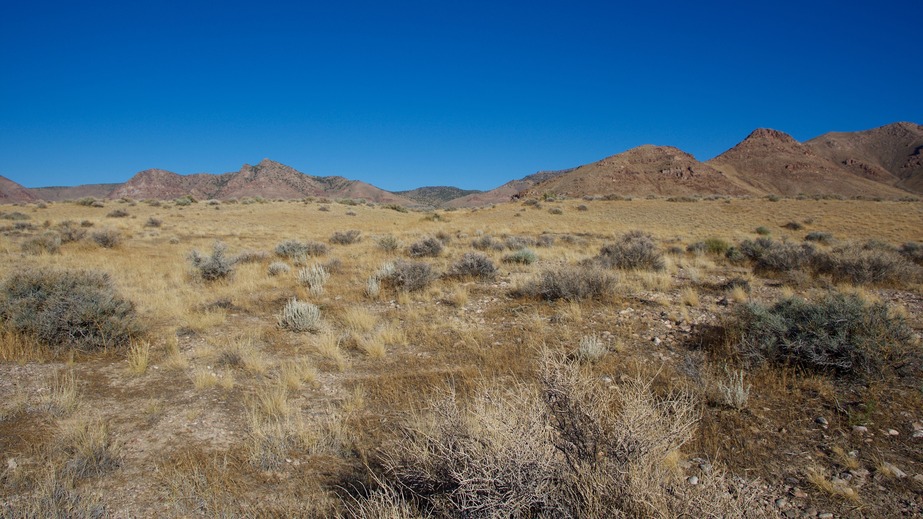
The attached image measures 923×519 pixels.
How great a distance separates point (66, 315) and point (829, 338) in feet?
29.6

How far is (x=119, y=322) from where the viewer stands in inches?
218

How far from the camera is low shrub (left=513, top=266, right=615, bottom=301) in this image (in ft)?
25.1

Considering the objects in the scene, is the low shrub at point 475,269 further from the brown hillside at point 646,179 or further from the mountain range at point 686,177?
the brown hillside at point 646,179

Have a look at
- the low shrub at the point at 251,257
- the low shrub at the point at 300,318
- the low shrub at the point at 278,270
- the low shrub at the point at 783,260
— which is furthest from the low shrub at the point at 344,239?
the low shrub at the point at 783,260

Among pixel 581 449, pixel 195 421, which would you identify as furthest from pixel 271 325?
pixel 581 449

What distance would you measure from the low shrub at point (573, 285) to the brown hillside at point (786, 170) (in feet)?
257

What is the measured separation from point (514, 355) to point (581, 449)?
9.85 feet

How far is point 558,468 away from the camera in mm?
2068

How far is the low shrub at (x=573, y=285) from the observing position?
7637 millimetres

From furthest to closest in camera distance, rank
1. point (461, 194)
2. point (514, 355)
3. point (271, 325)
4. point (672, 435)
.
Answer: point (461, 194) < point (271, 325) < point (514, 355) < point (672, 435)

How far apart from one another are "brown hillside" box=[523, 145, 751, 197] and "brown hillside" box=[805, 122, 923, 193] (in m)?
40.6

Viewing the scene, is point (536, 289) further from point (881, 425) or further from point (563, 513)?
point (563, 513)

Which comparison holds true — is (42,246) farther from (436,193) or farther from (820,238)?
(436,193)

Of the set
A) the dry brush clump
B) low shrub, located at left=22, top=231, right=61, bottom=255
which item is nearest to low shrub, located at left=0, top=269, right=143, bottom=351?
the dry brush clump
